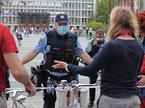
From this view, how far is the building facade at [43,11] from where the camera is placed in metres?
163

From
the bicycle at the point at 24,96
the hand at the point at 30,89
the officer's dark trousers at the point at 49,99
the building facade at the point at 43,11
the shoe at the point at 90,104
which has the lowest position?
the building facade at the point at 43,11

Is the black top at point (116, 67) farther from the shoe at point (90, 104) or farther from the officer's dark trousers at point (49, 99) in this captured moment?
the shoe at point (90, 104)

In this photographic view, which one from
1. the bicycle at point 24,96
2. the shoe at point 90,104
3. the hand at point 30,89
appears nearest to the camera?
the hand at point 30,89

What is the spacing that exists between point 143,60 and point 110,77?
0.81m

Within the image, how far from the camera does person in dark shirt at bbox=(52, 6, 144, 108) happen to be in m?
5.38

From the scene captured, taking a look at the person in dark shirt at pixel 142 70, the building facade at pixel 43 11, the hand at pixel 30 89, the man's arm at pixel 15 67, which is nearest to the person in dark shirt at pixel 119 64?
the hand at pixel 30 89

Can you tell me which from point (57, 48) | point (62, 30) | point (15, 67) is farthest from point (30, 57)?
point (15, 67)

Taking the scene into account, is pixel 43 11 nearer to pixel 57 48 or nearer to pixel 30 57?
pixel 30 57

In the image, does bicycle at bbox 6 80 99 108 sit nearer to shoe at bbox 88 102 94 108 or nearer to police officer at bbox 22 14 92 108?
police officer at bbox 22 14 92 108

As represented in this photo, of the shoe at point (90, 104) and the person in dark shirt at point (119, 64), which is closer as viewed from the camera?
the person in dark shirt at point (119, 64)

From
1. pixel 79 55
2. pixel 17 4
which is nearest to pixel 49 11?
pixel 17 4

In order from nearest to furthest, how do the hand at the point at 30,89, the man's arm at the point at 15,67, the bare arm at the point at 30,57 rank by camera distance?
the man's arm at the point at 15,67 → the hand at the point at 30,89 → the bare arm at the point at 30,57

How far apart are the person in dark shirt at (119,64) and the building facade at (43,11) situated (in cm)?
15172

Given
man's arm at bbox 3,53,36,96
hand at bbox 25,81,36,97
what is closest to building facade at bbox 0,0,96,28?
hand at bbox 25,81,36,97
